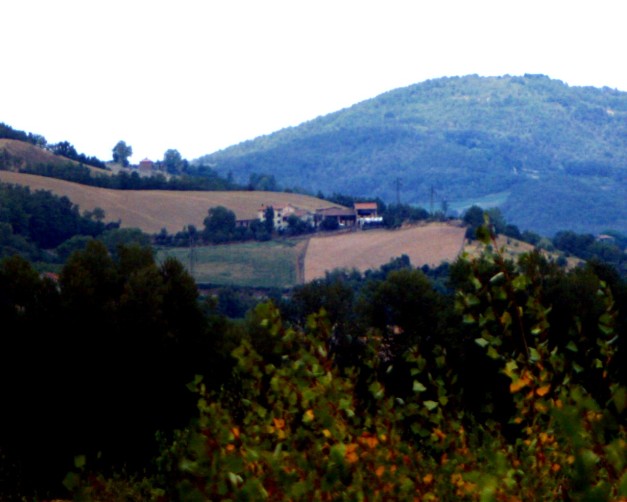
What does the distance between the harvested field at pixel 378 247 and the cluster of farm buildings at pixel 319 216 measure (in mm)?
2163

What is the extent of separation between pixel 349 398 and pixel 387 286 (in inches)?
733

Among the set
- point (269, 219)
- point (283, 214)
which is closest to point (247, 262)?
point (269, 219)

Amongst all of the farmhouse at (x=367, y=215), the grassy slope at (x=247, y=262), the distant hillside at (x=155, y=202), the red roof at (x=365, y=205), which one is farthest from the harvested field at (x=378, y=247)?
the distant hillside at (x=155, y=202)

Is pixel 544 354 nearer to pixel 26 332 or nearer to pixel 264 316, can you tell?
pixel 264 316

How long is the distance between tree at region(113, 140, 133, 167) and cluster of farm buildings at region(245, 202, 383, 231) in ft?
85.4

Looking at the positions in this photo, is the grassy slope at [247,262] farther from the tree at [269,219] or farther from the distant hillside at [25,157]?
the distant hillside at [25,157]

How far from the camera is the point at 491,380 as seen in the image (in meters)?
16.1

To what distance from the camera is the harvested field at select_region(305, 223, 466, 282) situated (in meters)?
51.1

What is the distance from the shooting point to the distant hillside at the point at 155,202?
59812mm

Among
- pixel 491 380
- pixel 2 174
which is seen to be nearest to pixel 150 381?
pixel 491 380

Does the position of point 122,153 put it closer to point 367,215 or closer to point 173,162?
point 173,162

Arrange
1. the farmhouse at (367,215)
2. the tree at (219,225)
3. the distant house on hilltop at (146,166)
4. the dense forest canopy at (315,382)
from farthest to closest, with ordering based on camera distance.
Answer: the distant house on hilltop at (146,166), the farmhouse at (367,215), the tree at (219,225), the dense forest canopy at (315,382)

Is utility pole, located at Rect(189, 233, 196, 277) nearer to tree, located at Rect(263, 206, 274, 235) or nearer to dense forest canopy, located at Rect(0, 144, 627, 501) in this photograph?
tree, located at Rect(263, 206, 274, 235)

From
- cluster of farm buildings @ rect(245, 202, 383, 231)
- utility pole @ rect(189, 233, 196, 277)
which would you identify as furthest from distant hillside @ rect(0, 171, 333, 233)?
utility pole @ rect(189, 233, 196, 277)
